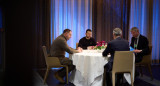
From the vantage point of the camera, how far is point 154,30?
6758 mm

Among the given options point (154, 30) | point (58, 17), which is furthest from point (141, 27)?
point (58, 17)

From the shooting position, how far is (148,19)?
669 centimetres

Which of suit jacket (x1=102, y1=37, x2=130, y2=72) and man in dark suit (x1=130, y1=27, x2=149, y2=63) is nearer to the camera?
suit jacket (x1=102, y1=37, x2=130, y2=72)

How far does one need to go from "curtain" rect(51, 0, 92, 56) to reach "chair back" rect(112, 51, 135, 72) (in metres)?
3.23

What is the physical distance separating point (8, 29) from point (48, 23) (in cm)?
539

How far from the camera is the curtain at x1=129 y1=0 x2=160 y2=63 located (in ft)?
21.9

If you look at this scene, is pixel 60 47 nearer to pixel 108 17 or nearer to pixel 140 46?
pixel 140 46

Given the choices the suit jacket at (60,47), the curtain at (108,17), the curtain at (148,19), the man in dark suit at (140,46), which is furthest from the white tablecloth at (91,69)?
the curtain at (148,19)

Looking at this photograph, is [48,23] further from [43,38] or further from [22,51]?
[22,51]

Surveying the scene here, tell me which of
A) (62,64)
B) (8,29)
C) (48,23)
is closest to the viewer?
(8,29)

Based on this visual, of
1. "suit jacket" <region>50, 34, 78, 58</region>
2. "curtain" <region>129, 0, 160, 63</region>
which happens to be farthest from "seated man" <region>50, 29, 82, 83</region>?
"curtain" <region>129, 0, 160, 63</region>

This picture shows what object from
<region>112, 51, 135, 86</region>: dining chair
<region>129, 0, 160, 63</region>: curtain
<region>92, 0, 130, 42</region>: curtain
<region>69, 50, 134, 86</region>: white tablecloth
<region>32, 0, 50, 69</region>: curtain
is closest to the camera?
<region>112, 51, 135, 86</region>: dining chair

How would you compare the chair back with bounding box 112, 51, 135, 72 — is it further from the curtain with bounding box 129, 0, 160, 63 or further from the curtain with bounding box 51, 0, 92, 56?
the curtain with bounding box 129, 0, 160, 63

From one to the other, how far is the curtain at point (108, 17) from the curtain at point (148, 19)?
0.30 metres
